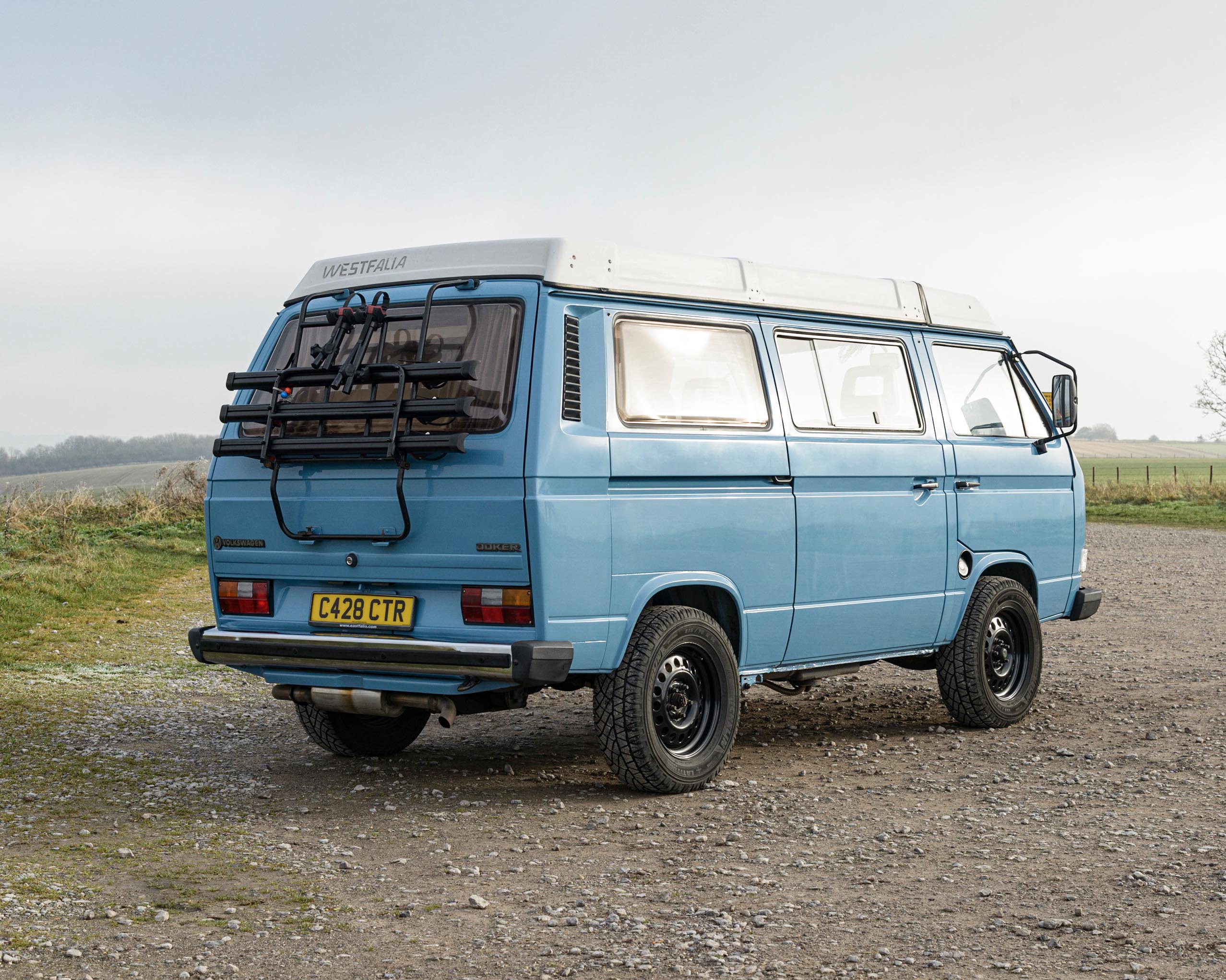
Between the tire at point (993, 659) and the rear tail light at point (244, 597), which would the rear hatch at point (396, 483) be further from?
the tire at point (993, 659)

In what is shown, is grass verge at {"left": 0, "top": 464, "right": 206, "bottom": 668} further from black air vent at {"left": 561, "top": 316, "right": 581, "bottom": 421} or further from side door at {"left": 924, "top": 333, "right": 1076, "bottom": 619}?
side door at {"left": 924, "top": 333, "right": 1076, "bottom": 619}

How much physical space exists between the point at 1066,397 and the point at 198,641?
5703mm

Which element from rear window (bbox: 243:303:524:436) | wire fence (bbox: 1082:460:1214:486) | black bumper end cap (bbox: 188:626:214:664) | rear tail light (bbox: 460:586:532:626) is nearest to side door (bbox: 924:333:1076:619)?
rear window (bbox: 243:303:524:436)

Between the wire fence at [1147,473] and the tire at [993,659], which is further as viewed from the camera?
the wire fence at [1147,473]

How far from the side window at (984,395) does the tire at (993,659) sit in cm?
98

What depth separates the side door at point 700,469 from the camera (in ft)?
20.9

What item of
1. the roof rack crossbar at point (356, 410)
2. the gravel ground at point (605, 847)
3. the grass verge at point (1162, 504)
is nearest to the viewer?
the gravel ground at point (605, 847)

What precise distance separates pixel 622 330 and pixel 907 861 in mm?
2755

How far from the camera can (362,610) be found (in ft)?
21.1

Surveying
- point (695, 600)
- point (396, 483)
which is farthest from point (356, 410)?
point (695, 600)

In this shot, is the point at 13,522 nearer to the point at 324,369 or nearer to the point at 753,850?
the point at 324,369

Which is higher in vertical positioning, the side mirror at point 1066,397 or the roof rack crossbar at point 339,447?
the side mirror at point 1066,397

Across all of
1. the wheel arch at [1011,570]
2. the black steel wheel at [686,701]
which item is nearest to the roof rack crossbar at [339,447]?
the black steel wheel at [686,701]

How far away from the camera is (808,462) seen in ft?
23.9
